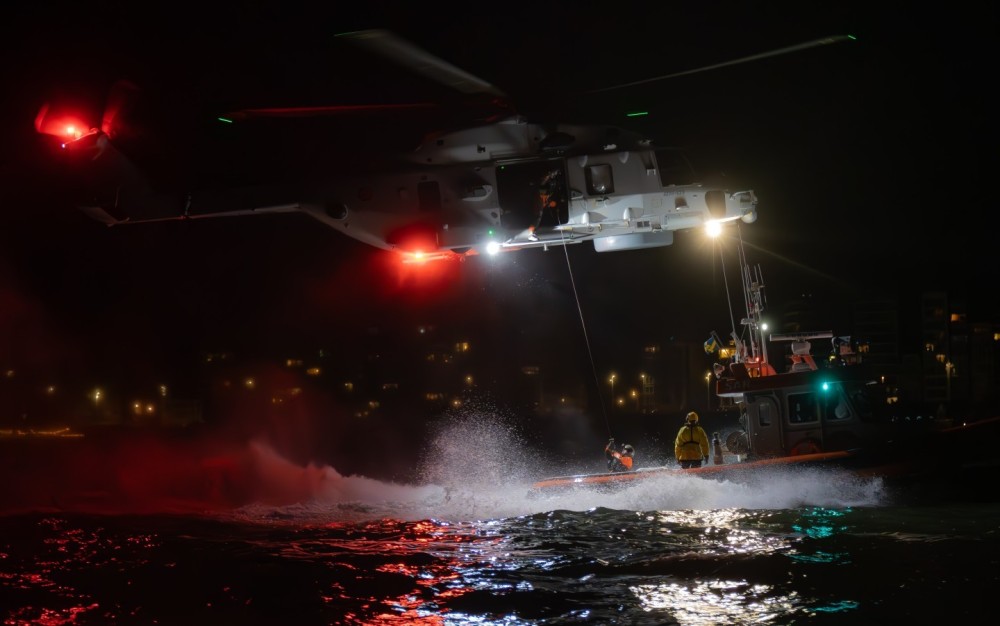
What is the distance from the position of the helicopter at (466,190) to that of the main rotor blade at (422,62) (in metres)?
1.16

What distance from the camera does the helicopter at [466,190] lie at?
13914 millimetres

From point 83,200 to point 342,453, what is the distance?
1154 inches

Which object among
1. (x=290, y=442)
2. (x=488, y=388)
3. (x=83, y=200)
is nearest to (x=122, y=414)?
(x=290, y=442)

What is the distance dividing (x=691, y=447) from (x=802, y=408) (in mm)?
2024

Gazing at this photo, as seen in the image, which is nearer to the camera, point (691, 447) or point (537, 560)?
point (537, 560)

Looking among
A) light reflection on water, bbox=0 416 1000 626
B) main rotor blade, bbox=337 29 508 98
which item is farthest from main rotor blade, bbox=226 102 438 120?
light reflection on water, bbox=0 416 1000 626

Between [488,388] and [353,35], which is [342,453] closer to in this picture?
[353,35]

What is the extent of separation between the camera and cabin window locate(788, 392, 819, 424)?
44.6 feet

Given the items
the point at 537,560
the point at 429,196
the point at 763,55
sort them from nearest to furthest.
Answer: the point at 537,560
the point at 763,55
the point at 429,196

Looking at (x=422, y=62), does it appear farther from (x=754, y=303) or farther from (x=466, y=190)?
(x=754, y=303)

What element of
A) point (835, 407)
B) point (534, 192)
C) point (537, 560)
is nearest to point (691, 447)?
point (835, 407)

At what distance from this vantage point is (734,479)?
512 inches

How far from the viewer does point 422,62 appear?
11.5m

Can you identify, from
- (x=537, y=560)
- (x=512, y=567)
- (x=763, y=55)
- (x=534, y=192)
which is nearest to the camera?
(x=512, y=567)
